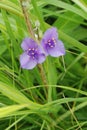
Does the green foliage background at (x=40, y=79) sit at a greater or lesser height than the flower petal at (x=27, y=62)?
lesser

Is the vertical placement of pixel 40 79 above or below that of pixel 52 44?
below

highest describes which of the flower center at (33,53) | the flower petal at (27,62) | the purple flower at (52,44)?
the purple flower at (52,44)

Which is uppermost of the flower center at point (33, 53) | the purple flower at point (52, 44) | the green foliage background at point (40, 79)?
the purple flower at point (52, 44)

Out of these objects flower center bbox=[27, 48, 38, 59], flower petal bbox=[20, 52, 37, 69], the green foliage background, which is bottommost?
the green foliage background

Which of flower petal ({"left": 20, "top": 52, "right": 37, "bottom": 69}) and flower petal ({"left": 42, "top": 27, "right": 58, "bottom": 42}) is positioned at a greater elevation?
flower petal ({"left": 42, "top": 27, "right": 58, "bottom": 42})

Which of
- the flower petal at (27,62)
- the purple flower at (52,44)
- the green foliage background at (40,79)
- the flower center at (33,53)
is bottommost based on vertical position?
the green foliage background at (40,79)

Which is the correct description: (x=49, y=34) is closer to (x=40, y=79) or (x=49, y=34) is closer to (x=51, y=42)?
(x=51, y=42)

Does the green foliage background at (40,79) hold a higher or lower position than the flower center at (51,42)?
lower

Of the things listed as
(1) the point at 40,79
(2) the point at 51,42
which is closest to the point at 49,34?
(2) the point at 51,42
